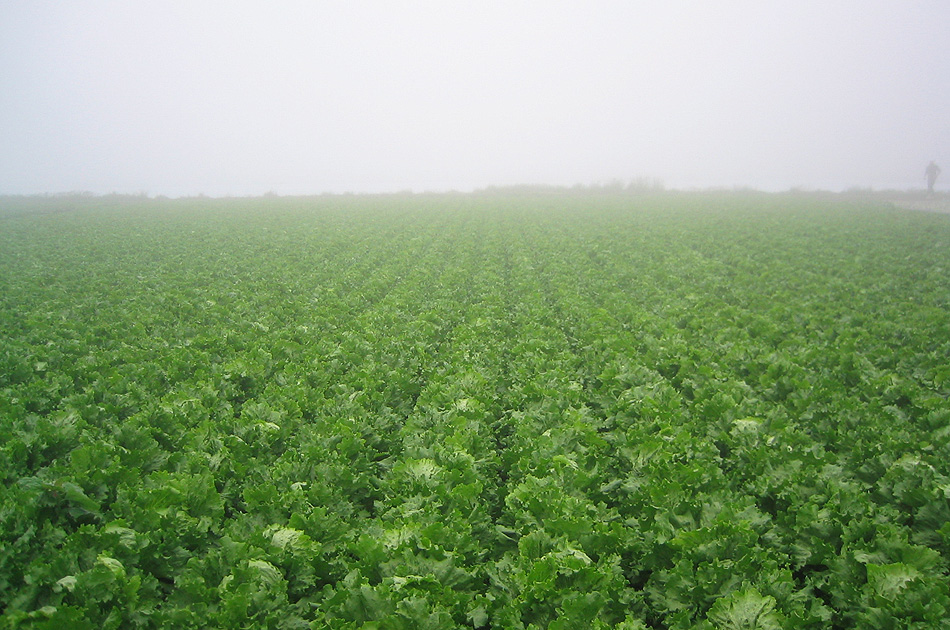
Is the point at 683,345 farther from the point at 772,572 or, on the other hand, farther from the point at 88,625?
the point at 88,625

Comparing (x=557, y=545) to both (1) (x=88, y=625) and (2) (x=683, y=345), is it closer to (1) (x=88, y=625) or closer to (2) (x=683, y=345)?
(1) (x=88, y=625)

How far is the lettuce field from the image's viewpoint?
13.9ft

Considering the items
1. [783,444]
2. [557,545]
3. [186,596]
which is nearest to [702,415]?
[783,444]

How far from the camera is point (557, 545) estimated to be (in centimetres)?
467

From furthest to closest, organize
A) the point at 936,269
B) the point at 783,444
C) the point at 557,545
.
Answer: the point at 936,269, the point at 783,444, the point at 557,545

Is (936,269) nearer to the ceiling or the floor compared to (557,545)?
nearer to the ceiling

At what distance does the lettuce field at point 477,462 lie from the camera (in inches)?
166

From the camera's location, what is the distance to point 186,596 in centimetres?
427

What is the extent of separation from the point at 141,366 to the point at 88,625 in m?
6.83

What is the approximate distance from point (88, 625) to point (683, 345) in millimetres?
10334

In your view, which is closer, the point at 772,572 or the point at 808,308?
the point at 772,572

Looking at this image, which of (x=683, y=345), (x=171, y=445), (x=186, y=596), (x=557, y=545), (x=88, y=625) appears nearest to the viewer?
(x=88, y=625)

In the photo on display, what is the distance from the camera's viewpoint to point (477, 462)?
6.24 meters

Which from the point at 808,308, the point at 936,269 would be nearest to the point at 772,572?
the point at 808,308
